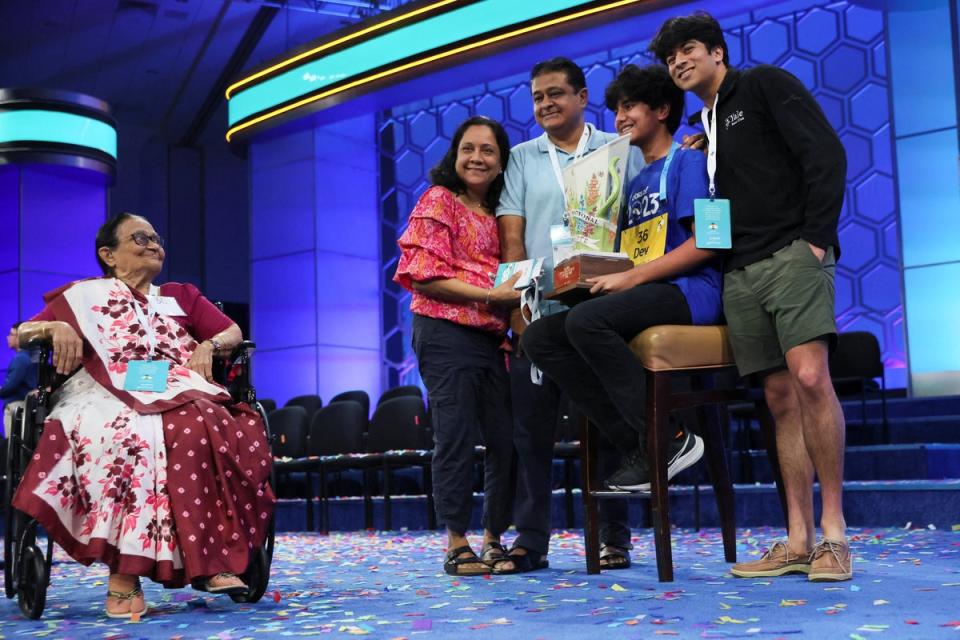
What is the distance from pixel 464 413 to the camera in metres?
2.94

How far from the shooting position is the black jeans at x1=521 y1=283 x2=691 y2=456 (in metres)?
2.43

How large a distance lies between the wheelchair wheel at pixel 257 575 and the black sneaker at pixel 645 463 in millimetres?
868

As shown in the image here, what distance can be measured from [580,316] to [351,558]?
1.85 meters

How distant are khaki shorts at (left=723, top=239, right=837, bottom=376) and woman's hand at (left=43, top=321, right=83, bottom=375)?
5.13 feet

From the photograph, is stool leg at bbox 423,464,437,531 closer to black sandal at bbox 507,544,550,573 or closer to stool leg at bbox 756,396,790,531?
black sandal at bbox 507,544,550,573

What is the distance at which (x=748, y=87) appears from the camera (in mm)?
2486

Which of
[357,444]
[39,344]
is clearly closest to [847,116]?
[357,444]

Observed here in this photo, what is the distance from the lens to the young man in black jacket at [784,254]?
2.31 meters

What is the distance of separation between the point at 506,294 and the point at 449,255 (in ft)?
0.80

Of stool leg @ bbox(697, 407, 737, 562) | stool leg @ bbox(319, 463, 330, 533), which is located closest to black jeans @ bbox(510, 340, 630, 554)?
stool leg @ bbox(697, 407, 737, 562)

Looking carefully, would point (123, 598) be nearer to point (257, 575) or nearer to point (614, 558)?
point (257, 575)

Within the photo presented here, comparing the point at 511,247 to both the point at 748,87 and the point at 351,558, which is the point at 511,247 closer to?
the point at 748,87

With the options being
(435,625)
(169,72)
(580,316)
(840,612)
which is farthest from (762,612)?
(169,72)

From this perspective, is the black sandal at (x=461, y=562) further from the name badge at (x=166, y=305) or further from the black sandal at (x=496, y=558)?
the name badge at (x=166, y=305)
